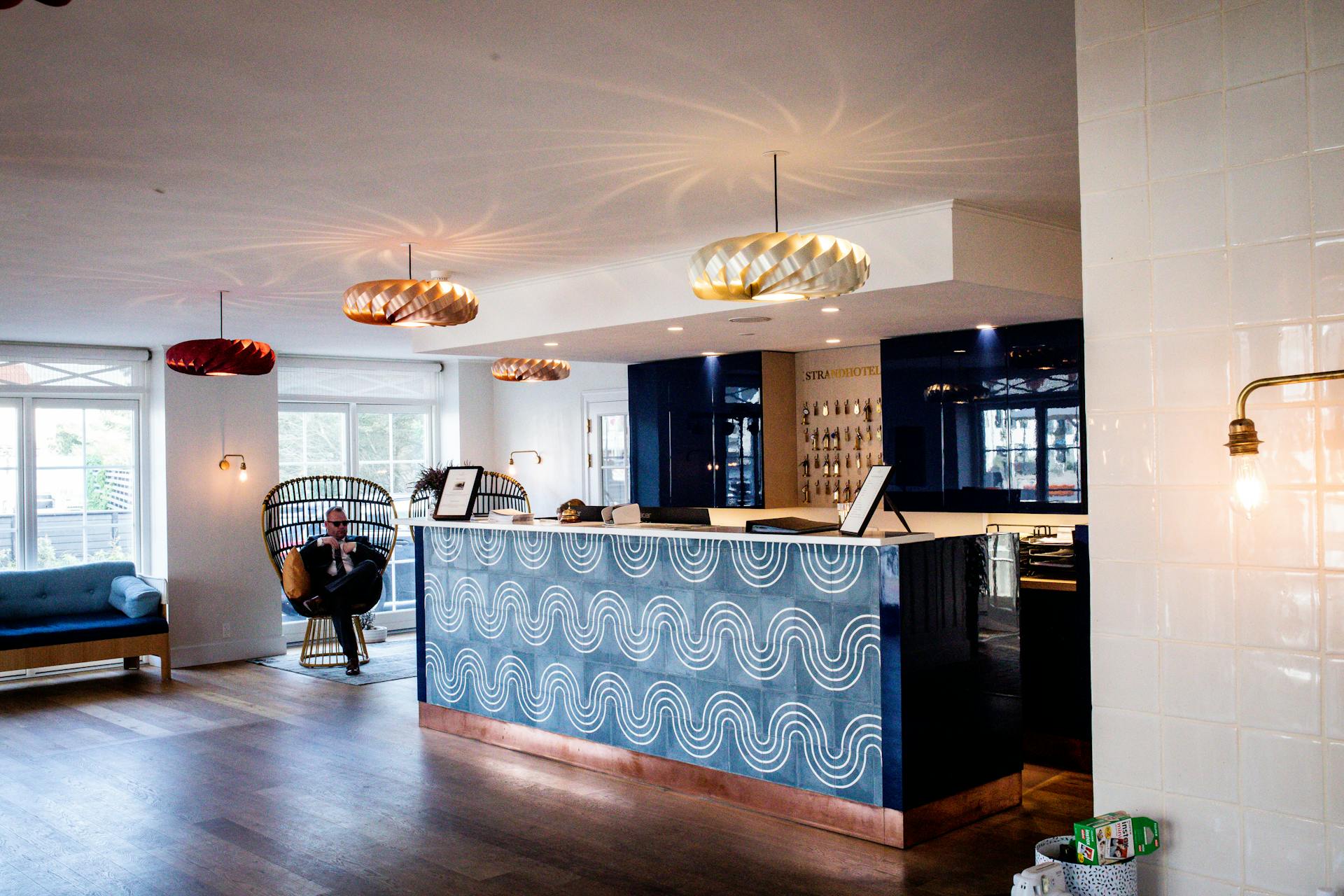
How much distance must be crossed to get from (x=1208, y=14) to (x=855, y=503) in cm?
272

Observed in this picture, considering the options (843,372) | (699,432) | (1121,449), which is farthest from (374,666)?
(1121,449)

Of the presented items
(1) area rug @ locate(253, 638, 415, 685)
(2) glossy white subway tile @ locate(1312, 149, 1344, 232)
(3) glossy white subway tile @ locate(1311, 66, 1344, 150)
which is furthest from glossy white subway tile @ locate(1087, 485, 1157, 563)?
(1) area rug @ locate(253, 638, 415, 685)

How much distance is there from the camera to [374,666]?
9.09 meters

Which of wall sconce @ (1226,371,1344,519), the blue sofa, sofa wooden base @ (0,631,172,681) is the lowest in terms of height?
sofa wooden base @ (0,631,172,681)

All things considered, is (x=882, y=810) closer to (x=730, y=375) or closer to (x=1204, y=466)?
(x=1204, y=466)

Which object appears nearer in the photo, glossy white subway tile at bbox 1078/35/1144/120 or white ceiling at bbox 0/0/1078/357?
glossy white subway tile at bbox 1078/35/1144/120

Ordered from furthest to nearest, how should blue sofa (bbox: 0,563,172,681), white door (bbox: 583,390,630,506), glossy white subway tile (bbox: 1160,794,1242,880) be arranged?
1. white door (bbox: 583,390,630,506)
2. blue sofa (bbox: 0,563,172,681)
3. glossy white subway tile (bbox: 1160,794,1242,880)

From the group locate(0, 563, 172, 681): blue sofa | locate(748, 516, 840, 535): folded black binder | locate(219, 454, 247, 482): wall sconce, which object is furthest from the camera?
locate(219, 454, 247, 482): wall sconce

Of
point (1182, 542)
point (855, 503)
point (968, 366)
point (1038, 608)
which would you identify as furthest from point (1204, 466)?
point (968, 366)

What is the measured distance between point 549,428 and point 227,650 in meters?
3.68

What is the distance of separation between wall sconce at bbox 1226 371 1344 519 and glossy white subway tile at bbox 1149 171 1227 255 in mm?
310

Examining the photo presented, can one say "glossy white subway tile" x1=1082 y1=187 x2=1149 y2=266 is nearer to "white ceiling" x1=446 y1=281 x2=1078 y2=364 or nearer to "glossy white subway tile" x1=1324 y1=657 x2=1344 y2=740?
"glossy white subway tile" x1=1324 y1=657 x2=1344 y2=740

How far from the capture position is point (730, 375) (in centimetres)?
858

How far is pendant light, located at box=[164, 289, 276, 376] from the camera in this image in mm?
6559
